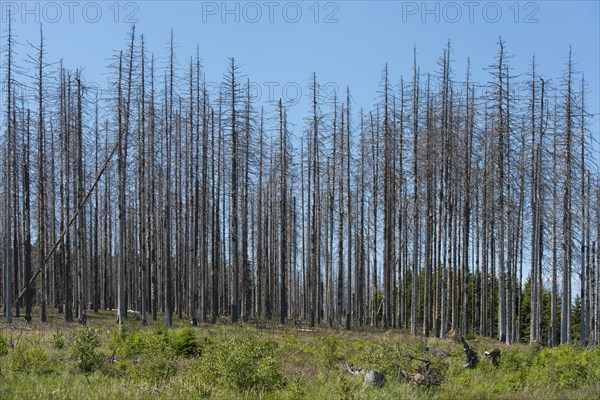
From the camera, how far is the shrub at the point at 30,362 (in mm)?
11453

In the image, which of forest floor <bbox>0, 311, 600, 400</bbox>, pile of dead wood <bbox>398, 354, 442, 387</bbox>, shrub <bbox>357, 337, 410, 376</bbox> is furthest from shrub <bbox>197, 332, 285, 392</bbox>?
A: pile of dead wood <bbox>398, 354, 442, 387</bbox>

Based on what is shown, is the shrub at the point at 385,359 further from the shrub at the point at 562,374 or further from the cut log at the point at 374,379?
the shrub at the point at 562,374

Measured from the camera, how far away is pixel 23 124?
29.6 meters

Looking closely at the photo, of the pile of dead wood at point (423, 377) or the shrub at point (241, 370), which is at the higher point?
the shrub at point (241, 370)

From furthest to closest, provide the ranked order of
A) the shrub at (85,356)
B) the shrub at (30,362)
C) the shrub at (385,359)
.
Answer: the shrub at (385,359)
the shrub at (85,356)
the shrub at (30,362)

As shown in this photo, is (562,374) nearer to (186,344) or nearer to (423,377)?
(423,377)

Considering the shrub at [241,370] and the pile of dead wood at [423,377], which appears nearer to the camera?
the shrub at [241,370]

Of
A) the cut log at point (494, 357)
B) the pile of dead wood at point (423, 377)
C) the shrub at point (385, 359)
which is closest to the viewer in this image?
the pile of dead wood at point (423, 377)

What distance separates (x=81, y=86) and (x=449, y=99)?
17257 millimetres

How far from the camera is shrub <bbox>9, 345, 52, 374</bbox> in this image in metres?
11.5

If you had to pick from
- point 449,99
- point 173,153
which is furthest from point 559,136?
point 173,153

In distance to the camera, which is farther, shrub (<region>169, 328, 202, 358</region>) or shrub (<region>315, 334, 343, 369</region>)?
shrub (<region>169, 328, 202, 358</region>)

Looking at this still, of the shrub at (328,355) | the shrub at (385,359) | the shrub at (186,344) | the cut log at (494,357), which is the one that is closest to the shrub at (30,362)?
the shrub at (186,344)

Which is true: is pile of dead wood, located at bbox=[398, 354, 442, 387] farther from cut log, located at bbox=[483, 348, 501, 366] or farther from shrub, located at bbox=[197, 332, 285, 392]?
cut log, located at bbox=[483, 348, 501, 366]
